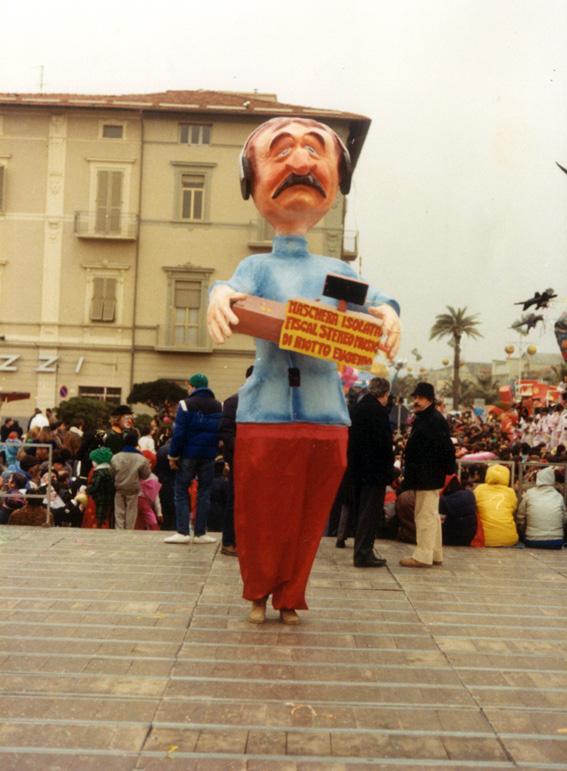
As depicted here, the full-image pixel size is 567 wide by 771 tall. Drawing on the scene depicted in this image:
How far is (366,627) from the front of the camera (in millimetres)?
5348

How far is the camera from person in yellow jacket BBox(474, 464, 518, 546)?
9.24m

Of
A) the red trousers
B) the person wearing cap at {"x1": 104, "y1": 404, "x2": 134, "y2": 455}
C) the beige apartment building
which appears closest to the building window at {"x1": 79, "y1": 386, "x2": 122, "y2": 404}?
the beige apartment building

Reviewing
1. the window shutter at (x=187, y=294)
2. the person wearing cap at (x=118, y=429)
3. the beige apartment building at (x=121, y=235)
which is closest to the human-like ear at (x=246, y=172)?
the person wearing cap at (x=118, y=429)

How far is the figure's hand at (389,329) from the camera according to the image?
5266 millimetres

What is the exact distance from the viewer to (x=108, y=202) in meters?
33.0

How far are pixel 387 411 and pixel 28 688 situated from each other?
4.75 m

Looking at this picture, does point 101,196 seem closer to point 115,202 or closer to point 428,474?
point 115,202

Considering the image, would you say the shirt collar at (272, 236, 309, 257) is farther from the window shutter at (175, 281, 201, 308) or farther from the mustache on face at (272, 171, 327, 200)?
the window shutter at (175, 281, 201, 308)

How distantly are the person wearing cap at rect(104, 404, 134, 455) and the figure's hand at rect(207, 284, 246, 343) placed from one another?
4.89 metres

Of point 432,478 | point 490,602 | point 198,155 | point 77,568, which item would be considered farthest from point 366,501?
point 198,155

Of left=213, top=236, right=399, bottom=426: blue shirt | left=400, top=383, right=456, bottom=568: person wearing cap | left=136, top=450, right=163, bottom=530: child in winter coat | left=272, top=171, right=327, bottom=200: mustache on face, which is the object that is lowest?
left=136, top=450, right=163, bottom=530: child in winter coat

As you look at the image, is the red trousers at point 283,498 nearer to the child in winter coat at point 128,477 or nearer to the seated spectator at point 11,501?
the child in winter coat at point 128,477

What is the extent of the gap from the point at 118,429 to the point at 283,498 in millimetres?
5320

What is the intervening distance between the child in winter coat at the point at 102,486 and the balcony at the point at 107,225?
2398 centimetres
